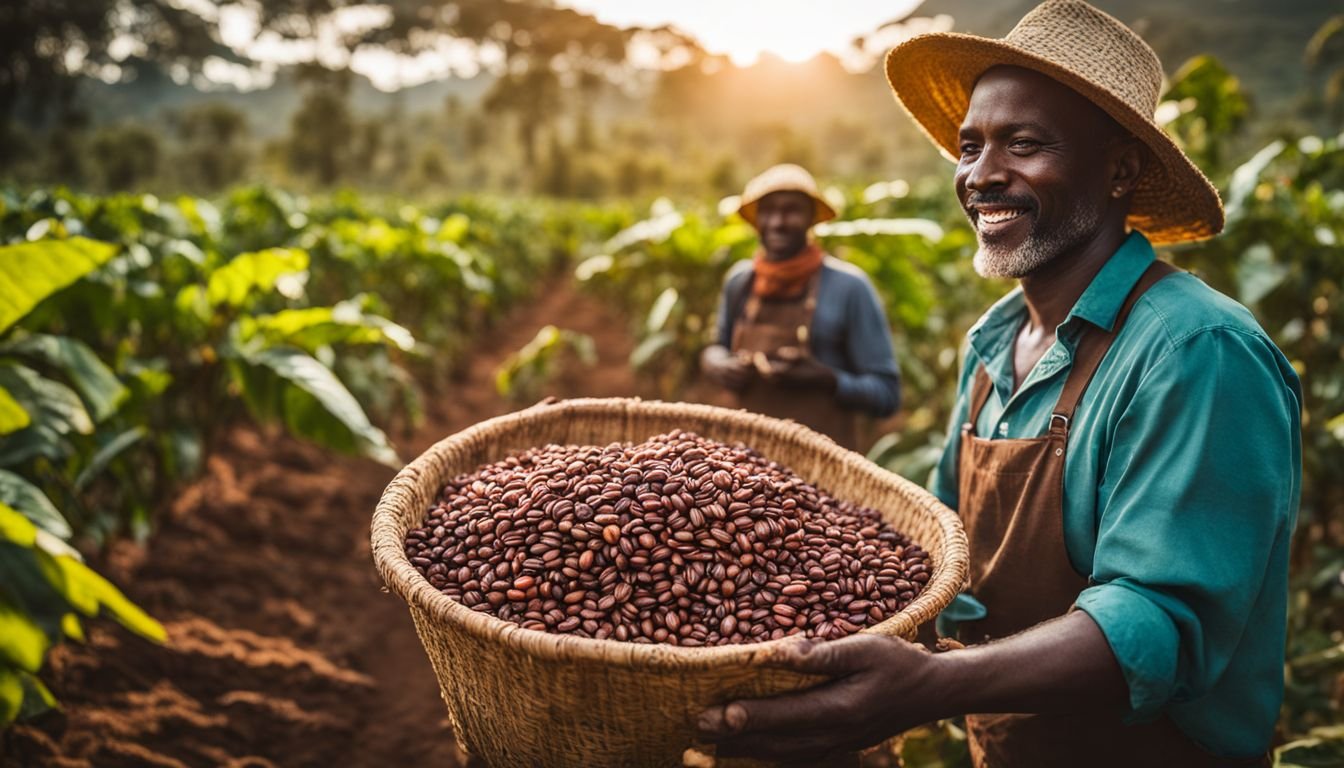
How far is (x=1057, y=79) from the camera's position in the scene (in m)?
1.50

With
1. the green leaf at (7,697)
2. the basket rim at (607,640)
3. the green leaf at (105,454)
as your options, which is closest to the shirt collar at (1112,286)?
the basket rim at (607,640)

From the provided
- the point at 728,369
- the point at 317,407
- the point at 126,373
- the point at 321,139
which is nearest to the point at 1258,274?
the point at 728,369

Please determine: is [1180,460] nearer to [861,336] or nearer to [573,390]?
[861,336]

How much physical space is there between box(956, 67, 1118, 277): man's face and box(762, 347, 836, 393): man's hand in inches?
59.0

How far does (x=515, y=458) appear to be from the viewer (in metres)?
1.89

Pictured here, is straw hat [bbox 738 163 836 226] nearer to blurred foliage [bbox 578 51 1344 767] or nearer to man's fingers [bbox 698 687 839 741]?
blurred foliage [bbox 578 51 1344 767]

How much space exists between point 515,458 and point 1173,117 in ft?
11.2

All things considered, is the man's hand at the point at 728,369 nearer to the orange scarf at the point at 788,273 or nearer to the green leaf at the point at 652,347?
the orange scarf at the point at 788,273

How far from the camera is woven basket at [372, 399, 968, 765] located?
118cm

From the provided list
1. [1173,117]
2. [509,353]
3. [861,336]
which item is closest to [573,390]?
[509,353]

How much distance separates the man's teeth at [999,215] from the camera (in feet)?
5.09

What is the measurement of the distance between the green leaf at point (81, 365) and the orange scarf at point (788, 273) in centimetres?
227

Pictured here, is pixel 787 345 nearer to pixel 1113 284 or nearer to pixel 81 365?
pixel 1113 284

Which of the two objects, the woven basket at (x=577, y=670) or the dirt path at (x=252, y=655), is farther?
the dirt path at (x=252, y=655)
